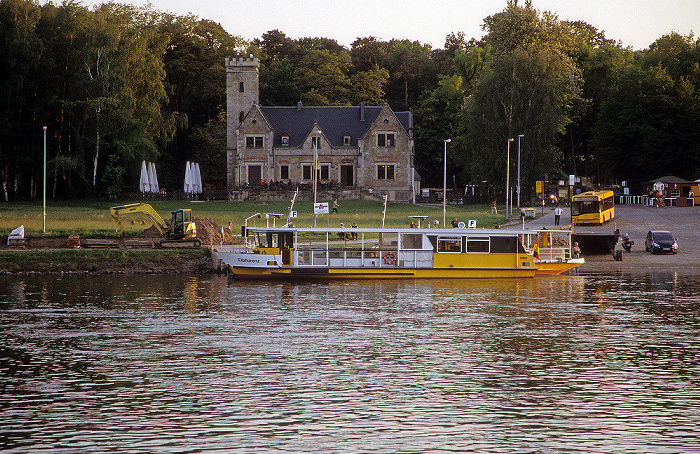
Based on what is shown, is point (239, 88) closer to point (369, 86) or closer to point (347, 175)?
point (347, 175)

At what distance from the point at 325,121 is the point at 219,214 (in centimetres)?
3468

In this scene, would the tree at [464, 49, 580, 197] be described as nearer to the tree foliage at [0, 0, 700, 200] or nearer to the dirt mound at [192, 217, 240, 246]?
the tree foliage at [0, 0, 700, 200]

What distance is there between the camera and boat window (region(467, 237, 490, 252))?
47875 mm

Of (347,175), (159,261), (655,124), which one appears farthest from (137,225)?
(655,124)

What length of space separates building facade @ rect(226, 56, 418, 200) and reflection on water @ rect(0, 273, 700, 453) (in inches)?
2403

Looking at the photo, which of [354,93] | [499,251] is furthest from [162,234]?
[354,93]

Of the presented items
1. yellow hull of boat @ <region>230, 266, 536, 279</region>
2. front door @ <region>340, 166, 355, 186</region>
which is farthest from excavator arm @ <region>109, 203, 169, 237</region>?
front door @ <region>340, 166, 355, 186</region>

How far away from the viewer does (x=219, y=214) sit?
239ft

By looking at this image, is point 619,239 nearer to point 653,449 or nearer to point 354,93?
point 653,449

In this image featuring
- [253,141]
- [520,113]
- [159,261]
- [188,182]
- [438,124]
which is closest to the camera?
[159,261]

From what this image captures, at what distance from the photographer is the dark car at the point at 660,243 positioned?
5688 centimetres

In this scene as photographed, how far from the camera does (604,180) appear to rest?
408 ft

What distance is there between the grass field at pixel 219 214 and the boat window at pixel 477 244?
16068 millimetres

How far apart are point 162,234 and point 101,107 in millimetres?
37100
